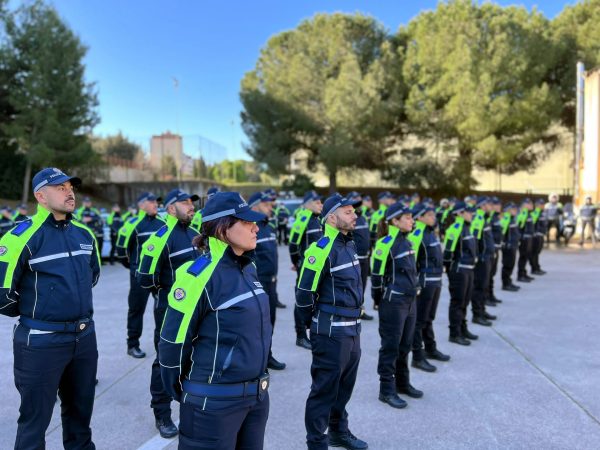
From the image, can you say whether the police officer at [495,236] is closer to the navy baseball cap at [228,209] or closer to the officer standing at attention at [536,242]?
the officer standing at attention at [536,242]

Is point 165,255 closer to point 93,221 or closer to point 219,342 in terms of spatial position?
point 219,342

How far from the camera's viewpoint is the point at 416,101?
97.5 ft

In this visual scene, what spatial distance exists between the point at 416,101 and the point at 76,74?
21.1 m

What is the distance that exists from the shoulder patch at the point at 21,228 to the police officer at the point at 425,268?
379 cm

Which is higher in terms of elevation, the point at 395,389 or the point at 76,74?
the point at 76,74

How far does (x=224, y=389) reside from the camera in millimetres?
2246

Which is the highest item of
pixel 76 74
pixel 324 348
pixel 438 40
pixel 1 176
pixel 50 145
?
pixel 438 40

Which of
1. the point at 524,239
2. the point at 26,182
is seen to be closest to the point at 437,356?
the point at 524,239

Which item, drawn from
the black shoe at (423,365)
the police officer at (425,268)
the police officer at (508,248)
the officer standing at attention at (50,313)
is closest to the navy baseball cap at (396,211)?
the police officer at (425,268)

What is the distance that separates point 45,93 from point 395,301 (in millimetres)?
27820

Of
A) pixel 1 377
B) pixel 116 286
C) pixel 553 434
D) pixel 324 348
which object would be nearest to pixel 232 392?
pixel 324 348

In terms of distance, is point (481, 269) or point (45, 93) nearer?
point (481, 269)

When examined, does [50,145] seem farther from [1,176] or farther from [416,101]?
[416,101]

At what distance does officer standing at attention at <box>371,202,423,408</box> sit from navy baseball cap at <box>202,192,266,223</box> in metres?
2.47
